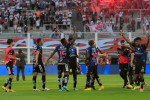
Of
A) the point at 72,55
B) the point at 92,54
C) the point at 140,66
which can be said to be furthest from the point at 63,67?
the point at 140,66

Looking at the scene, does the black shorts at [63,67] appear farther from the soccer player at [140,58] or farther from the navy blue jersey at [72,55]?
the soccer player at [140,58]

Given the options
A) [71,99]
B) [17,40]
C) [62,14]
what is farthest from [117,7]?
[71,99]

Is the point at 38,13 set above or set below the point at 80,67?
above

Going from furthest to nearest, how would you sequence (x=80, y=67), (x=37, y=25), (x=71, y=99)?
1. (x=37, y=25)
2. (x=80, y=67)
3. (x=71, y=99)

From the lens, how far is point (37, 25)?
44844 mm

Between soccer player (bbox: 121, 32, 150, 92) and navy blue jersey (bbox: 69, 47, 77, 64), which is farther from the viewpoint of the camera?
navy blue jersey (bbox: 69, 47, 77, 64)

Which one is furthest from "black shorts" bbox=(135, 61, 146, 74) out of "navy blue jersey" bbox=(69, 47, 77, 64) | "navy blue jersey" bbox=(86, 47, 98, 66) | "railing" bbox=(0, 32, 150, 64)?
"railing" bbox=(0, 32, 150, 64)

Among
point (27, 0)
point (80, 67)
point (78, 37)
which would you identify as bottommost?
point (80, 67)

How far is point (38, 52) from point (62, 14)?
2940 centimetres

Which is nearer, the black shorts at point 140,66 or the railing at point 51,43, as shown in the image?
the black shorts at point 140,66

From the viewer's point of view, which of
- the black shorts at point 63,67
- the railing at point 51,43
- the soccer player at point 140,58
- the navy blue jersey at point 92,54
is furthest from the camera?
the railing at point 51,43

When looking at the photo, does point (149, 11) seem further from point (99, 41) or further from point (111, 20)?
point (99, 41)

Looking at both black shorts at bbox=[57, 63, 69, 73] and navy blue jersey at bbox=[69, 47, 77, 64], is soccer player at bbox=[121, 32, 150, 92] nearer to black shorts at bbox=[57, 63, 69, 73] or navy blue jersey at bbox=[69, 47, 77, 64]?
navy blue jersey at bbox=[69, 47, 77, 64]

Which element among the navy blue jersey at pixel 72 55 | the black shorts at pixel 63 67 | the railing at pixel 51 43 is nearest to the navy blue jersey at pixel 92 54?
the navy blue jersey at pixel 72 55
